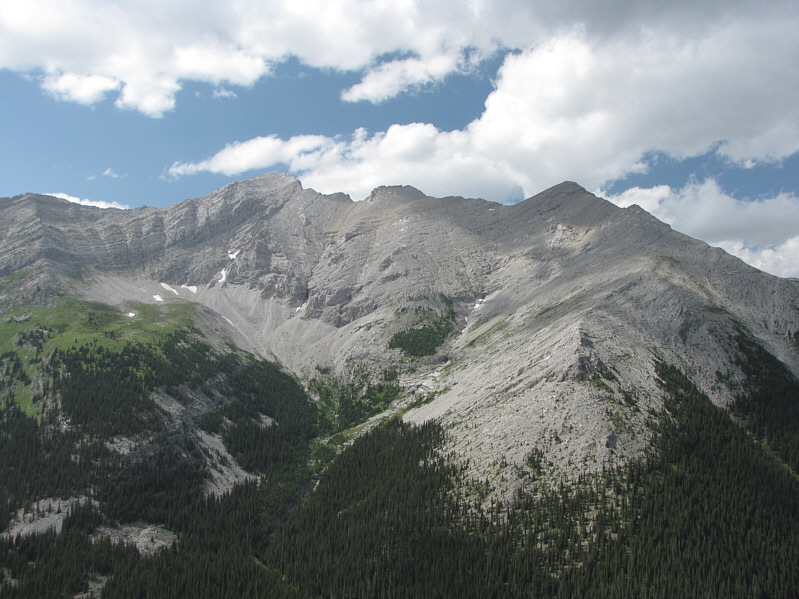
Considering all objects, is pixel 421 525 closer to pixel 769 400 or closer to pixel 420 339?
pixel 769 400

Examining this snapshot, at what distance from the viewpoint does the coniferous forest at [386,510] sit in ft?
233

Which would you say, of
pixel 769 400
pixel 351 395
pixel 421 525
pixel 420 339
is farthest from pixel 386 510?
pixel 420 339

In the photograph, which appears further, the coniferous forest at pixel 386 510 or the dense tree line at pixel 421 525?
the coniferous forest at pixel 386 510

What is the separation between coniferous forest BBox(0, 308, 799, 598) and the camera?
233ft

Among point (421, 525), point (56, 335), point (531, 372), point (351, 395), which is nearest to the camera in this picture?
point (421, 525)

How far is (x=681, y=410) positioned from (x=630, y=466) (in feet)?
80.3

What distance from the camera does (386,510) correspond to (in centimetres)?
9350

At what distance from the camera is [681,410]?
99.2m

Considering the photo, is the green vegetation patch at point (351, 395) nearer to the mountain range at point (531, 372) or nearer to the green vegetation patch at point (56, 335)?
the mountain range at point (531, 372)

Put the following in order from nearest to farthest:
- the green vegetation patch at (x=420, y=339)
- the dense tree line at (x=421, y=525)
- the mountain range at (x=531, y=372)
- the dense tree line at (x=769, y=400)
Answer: the dense tree line at (x=421, y=525) → the mountain range at (x=531, y=372) → the dense tree line at (x=769, y=400) → the green vegetation patch at (x=420, y=339)

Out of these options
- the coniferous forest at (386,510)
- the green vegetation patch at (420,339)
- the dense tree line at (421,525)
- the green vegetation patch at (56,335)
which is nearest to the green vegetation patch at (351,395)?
the green vegetation patch at (420,339)

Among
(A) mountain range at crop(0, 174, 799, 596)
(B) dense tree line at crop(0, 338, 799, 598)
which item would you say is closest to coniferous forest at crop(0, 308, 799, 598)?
(B) dense tree line at crop(0, 338, 799, 598)

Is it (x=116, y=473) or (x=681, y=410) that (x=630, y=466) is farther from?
(x=116, y=473)

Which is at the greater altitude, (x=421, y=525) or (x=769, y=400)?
(x=769, y=400)
